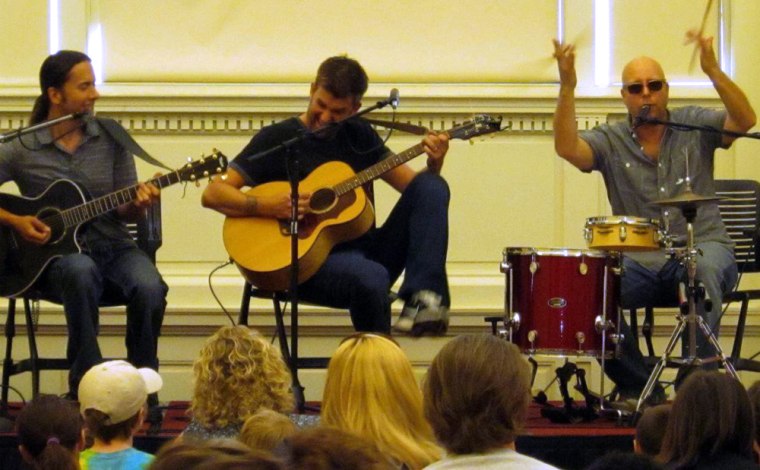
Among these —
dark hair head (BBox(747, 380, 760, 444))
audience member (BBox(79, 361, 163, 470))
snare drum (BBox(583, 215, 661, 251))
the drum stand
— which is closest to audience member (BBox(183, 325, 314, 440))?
audience member (BBox(79, 361, 163, 470))

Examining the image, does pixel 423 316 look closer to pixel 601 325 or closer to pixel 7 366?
pixel 601 325

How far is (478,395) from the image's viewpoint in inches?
107

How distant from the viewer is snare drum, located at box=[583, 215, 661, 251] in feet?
16.9

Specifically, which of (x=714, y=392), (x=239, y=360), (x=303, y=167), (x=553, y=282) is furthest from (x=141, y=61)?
(x=714, y=392)

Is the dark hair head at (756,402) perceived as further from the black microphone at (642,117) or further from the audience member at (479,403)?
the black microphone at (642,117)

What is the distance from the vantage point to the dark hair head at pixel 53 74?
5.45m

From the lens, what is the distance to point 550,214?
6598 mm

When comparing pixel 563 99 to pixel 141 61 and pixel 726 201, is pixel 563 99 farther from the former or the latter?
pixel 141 61

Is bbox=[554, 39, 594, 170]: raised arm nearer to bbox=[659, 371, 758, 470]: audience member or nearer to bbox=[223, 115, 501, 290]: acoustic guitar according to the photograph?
bbox=[223, 115, 501, 290]: acoustic guitar

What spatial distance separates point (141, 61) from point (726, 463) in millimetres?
4278

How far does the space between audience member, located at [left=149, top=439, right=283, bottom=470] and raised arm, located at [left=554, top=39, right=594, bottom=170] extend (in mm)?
3649

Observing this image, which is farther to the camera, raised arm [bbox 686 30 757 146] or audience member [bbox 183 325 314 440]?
raised arm [bbox 686 30 757 146]

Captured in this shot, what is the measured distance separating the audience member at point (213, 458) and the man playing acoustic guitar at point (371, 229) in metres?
2.92

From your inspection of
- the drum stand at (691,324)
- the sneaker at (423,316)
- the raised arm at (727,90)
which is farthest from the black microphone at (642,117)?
the sneaker at (423,316)
